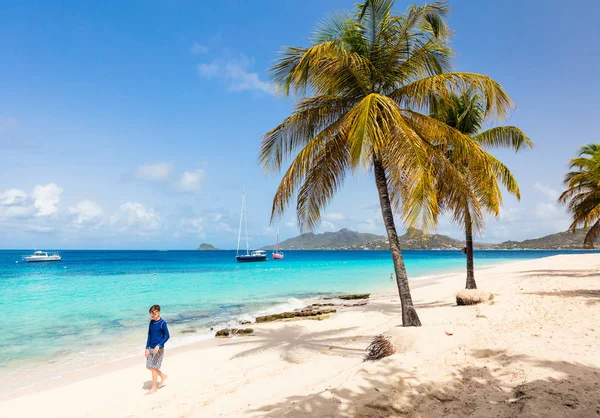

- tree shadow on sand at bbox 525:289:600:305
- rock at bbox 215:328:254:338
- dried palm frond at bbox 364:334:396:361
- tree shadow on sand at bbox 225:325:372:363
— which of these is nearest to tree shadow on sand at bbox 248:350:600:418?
dried palm frond at bbox 364:334:396:361

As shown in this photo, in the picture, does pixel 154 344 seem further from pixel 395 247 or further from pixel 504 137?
pixel 504 137

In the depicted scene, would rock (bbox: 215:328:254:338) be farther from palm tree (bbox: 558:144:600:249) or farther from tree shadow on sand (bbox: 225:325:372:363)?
palm tree (bbox: 558:144:600:249)

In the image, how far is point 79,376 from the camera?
799 centimetres

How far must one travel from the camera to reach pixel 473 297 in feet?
36.7

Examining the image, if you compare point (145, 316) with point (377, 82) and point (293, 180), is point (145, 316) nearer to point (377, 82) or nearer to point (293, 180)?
point (293, 180)

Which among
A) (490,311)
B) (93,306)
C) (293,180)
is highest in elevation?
(293,180)

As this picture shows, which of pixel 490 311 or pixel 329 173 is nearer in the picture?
pixel 329 173

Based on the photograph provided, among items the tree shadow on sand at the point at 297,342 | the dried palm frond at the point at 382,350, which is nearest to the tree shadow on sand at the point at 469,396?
the dried palm frond at the point at 382,350

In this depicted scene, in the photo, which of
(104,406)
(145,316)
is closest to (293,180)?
(104,406)

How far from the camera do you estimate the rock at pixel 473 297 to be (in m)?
11.1

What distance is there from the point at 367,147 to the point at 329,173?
79.3 inches

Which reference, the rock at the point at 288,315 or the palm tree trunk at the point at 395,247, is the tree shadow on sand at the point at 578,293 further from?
the rock at the point at 288,315

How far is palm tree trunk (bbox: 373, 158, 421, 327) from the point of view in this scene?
7539 millimetres

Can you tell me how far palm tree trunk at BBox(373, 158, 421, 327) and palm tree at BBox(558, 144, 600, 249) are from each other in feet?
39.8
